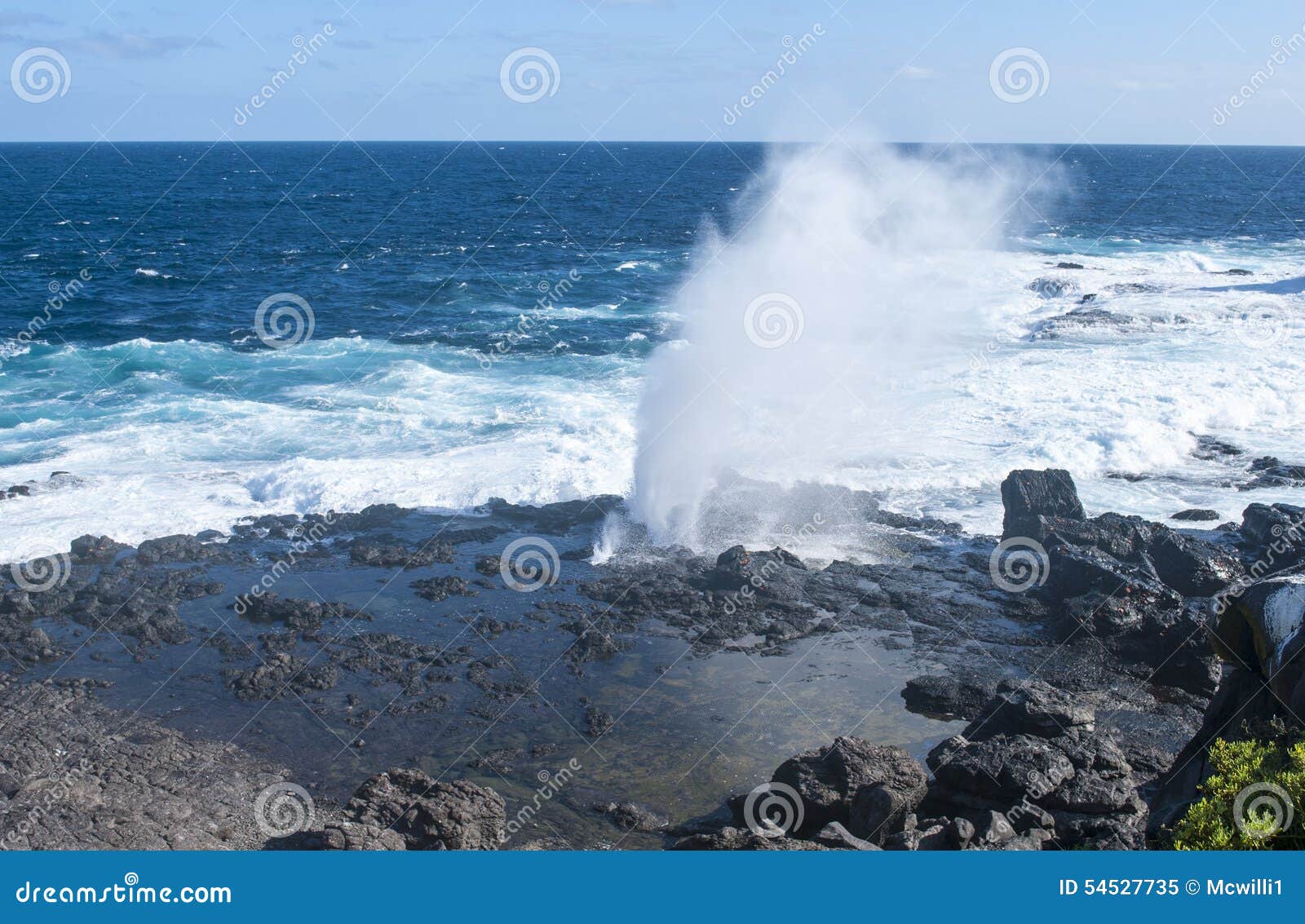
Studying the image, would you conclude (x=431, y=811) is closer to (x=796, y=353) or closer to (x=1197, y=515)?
(x=1197, y=515)

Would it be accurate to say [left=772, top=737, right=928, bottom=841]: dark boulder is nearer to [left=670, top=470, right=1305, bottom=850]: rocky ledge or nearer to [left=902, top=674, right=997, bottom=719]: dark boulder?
[left=670, top=470, right=1305, bottom=850]: rocky ledge

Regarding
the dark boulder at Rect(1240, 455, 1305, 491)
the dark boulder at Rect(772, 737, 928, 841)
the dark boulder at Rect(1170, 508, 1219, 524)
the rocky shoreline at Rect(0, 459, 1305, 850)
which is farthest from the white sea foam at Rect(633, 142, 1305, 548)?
the dark boulder at Rect(772, 737, 928, 841)

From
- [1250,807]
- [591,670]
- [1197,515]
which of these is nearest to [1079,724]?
[1250,807]

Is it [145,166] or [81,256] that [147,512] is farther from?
[145,166]

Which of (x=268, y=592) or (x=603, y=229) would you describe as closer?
(x=268, y=592)

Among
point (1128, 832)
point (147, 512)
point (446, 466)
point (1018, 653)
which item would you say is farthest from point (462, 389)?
point (1128, 832)

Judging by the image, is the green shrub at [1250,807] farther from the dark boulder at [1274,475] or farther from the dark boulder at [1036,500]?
the dark boulder at [1274,475]

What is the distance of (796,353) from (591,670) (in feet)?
57.5

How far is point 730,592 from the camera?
1767 cm

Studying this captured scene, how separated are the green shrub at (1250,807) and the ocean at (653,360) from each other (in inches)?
425

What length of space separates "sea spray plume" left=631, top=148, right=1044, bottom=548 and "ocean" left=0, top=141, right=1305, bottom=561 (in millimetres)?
117

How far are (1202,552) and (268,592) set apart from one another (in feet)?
51.3

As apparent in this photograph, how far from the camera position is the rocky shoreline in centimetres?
1137

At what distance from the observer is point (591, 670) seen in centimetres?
1567
